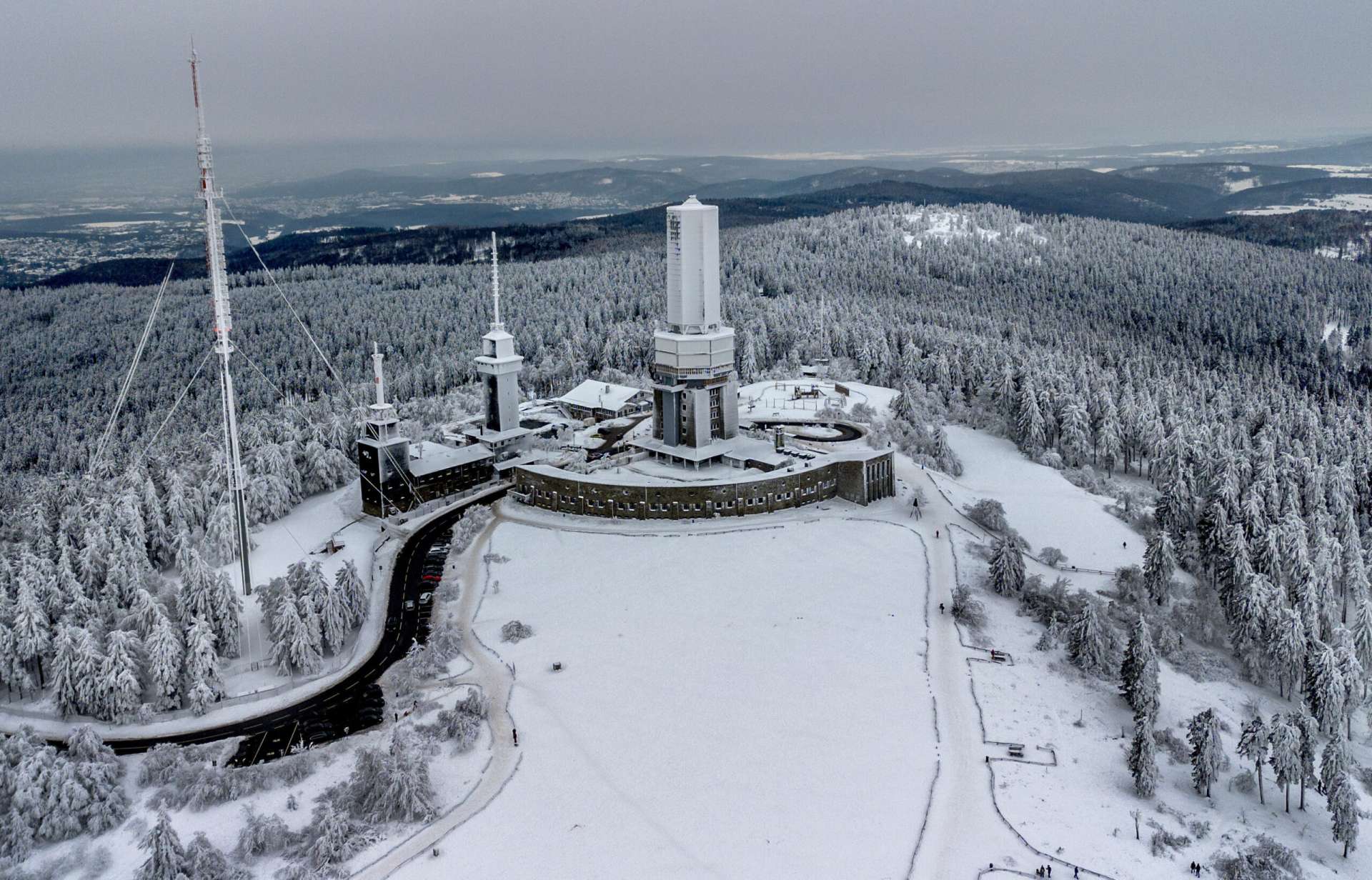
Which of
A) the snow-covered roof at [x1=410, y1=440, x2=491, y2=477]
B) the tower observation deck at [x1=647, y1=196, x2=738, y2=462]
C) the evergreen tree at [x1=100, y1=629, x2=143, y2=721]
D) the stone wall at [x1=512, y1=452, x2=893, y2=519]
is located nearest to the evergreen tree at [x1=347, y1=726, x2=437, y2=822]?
the evergreen tree at [x1=100, y1=629, x2=143, y2=721]

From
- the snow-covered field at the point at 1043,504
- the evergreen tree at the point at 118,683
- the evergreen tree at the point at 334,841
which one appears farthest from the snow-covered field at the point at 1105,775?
the evergreen tree at the point at 118,683

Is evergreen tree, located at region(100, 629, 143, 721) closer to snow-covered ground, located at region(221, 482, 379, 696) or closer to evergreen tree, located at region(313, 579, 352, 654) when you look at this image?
snow-covered ground, located at region(221, 482, 379, 696)

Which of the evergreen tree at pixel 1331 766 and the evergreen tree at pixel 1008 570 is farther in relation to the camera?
the evergreen tree at pixel 1008 570

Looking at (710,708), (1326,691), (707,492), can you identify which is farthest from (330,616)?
(1326,691)

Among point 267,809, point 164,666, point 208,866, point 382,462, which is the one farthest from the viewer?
point 382,462

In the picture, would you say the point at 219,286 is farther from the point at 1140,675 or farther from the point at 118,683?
the point at 1140,675

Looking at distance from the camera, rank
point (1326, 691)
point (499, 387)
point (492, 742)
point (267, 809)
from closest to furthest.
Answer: point (267, 809)
point (492, 742)
point (1326, 691)
point (499, 387)

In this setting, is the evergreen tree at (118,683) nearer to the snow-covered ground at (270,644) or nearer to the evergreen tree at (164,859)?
the snow-covered ground at (270,644)
